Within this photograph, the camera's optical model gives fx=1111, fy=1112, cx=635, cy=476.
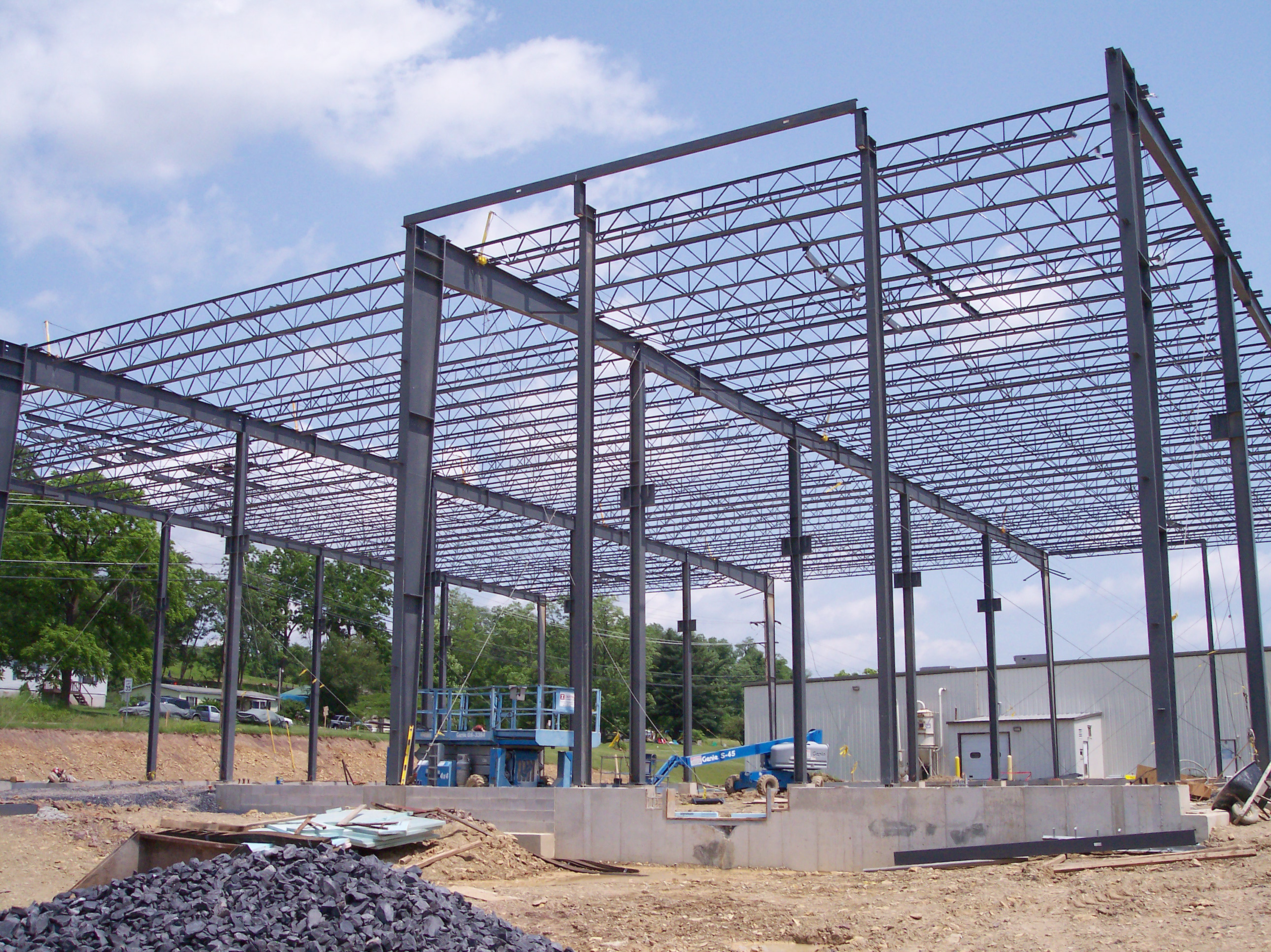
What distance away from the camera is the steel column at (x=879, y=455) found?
886 inches

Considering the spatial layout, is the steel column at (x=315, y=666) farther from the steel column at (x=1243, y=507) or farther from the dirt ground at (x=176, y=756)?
the steel column at (x=1243, y=507)

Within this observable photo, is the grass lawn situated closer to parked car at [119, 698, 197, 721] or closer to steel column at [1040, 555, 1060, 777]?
parked car at [119, 698, 197, 721]

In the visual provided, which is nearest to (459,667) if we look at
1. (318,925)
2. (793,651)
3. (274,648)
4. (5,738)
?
(274,648)

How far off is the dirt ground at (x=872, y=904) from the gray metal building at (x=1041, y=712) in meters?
33.9

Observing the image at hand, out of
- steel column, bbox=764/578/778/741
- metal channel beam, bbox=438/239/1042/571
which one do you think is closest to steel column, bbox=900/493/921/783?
metal channel beam, bbox=438/239/1042/571

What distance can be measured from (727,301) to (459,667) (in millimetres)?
79842

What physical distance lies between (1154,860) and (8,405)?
29769 millimetres

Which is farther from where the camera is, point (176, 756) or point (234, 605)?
point (176, 756)

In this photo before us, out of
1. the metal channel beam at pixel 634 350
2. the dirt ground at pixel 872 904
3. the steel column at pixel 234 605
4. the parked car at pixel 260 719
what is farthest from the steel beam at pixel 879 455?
the parked car at pixel 260 719

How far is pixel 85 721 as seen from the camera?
2217 inches

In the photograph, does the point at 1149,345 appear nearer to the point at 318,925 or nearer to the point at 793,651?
the point at 793,651

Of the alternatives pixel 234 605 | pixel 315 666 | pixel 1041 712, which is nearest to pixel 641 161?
pixel 234 605

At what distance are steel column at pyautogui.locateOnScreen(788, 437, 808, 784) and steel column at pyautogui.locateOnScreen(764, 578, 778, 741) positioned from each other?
14091 mm

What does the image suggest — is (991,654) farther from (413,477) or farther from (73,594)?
(73,594)
